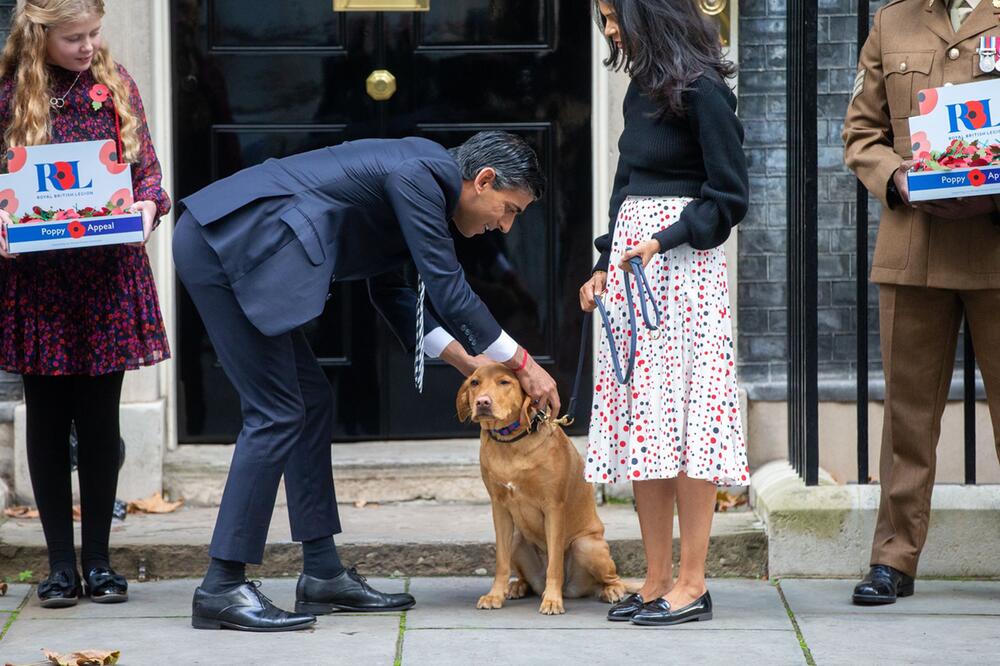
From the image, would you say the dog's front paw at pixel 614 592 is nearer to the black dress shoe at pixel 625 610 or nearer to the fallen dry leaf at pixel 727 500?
the black dress shoe at pixel 625 610

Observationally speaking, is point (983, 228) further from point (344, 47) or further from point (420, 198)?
point (344, 47)

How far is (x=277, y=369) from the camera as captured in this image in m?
4.27

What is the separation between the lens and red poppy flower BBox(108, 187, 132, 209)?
4.47m

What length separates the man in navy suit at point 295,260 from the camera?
163 inches

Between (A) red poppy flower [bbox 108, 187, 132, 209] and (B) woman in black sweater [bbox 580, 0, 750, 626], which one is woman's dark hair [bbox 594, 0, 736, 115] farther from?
(A) red poppy flower [bbox 108, 187, 132, 209]

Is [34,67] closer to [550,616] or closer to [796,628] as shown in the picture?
[550,616]

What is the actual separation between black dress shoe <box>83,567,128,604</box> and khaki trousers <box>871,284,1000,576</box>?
7.93 feet

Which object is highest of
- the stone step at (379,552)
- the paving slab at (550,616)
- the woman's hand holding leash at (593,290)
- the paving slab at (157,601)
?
the woman's hand holding leash at (593,290)

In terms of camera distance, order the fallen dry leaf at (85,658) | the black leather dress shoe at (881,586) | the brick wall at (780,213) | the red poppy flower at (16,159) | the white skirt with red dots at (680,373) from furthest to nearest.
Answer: the brick wall at (780,213), the black leather dress shoe at (881,586), the red poppy flower at (16,159), the white skirt with red dots at (680,373), the fallen dry leaf at (85,658)

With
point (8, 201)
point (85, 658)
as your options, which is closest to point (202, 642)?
point (85, 658)

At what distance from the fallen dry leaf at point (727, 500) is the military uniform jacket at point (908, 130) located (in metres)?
1.36

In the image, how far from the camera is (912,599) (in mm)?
4742

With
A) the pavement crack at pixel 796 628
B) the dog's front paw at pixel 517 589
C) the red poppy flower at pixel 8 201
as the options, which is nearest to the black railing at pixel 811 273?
the pavement crack at pixel 796 628

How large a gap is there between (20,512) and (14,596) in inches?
33.0
